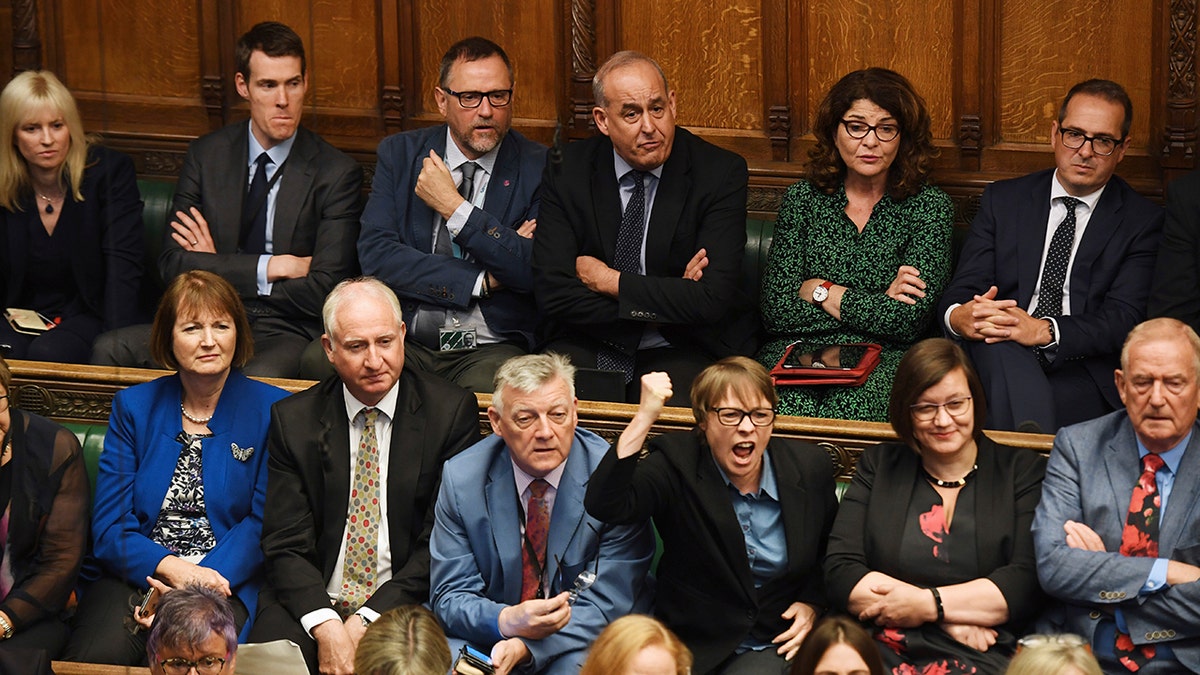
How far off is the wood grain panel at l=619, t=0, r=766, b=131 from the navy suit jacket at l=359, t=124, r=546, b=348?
0.63 metres

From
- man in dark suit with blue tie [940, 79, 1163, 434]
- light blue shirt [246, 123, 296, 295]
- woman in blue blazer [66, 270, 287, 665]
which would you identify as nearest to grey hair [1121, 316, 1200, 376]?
man in dark suit with blue tie [940, 79, 1163, 434]

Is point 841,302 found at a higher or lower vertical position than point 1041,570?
higher

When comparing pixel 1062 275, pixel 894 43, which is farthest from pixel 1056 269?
pixel 894 43

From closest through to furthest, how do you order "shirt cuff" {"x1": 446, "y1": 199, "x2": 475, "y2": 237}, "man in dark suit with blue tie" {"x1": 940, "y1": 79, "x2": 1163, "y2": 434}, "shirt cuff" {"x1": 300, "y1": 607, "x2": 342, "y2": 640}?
1. "shirt cuff" {"x1": 300, "y1": 607, "x2": 342, "y2": 640}
2. "man in dark suit with blue tie" {"x1": 940, "y1": 79, "x2": 1163, "y2": 434}
3. "shirt cuff" {"x1": 446, "y1": 199, "x2": 475, "y2": 237}

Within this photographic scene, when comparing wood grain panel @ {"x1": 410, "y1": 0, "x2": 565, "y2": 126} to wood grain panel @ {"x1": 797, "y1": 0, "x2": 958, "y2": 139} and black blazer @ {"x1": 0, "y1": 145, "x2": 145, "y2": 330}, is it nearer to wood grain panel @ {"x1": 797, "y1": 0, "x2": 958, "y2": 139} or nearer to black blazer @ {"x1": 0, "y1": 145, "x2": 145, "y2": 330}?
wood grain panel @ {"x1": 797, "y1": 0, "x2": 958, "y2": 139}

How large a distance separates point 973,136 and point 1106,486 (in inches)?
72.5

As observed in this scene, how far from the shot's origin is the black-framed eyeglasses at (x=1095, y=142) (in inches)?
196

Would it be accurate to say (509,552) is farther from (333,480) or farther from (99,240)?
(99,240)

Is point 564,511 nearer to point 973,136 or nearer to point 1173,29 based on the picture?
point 973,136

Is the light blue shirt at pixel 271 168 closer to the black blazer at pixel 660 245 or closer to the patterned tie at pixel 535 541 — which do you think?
the black blazer at pixel 660 245

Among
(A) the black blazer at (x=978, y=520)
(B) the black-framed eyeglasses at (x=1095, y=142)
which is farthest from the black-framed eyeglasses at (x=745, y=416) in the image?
(B) the black-framed eyeglasses at (x=1095, y=142)

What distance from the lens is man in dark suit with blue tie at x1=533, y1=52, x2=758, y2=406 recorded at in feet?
16.8

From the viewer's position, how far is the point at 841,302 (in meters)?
5.12

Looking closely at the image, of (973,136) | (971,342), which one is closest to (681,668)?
(971,342)
